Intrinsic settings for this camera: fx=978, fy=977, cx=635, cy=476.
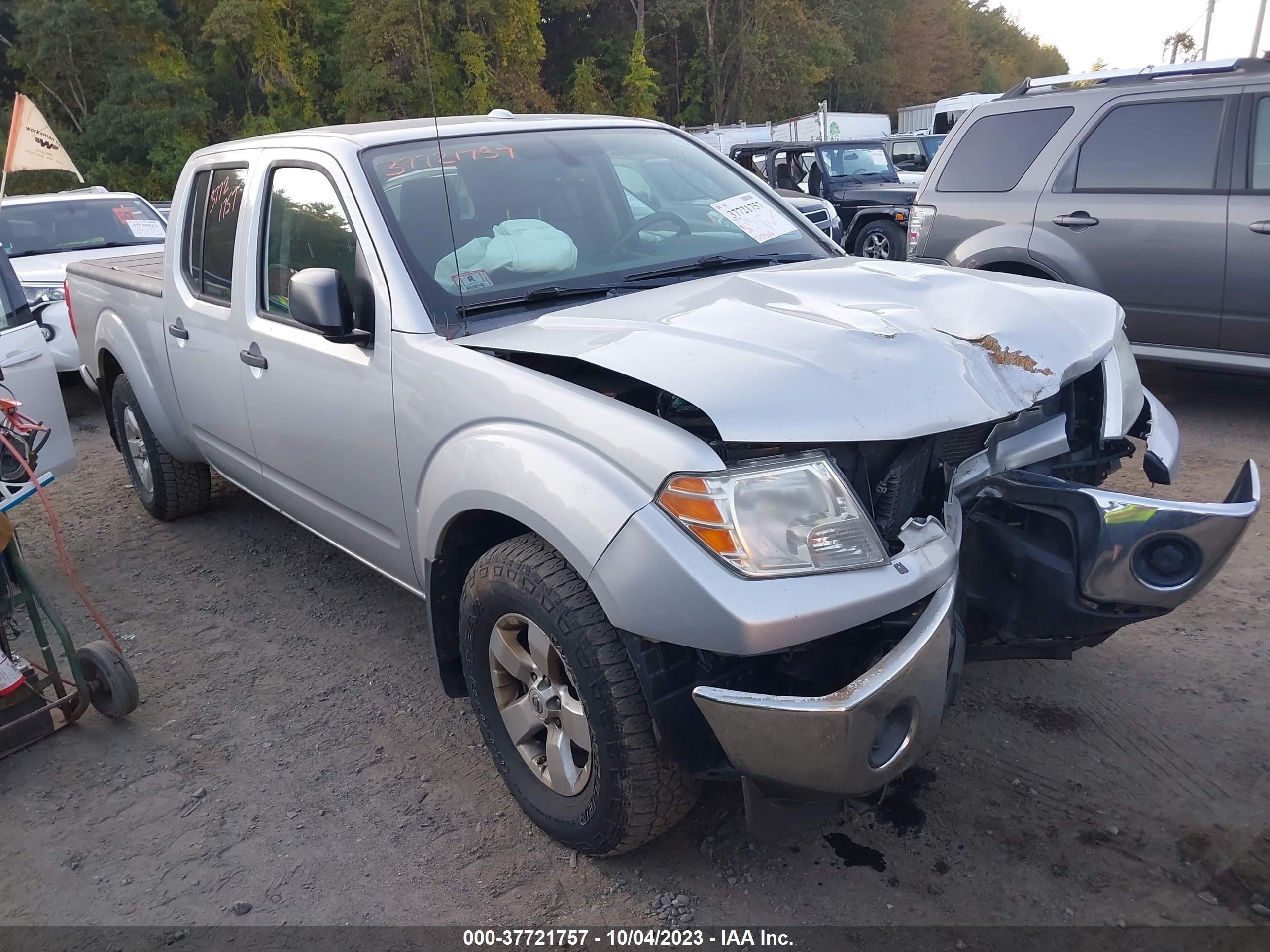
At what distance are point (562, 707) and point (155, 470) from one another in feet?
11.6

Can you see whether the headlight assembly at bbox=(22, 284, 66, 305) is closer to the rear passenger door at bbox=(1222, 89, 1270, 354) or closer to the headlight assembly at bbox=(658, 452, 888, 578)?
the headlight assembly at bbox=(658, 452, 888, 578)

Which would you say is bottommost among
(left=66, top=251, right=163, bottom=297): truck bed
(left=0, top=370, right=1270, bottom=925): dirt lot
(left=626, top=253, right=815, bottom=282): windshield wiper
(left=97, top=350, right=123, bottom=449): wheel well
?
(left=0, top=370, right=1270, bottom=925): dirt lot

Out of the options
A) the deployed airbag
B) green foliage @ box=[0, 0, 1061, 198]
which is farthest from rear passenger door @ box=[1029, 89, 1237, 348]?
green foliage @ box=[0, 0, 1061, 198]

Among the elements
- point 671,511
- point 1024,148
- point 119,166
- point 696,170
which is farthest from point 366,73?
point 671,511

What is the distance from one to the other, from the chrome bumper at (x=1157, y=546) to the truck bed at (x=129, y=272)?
404 centimetres

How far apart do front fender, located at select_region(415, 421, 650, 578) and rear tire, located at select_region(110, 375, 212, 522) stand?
2.91 meters

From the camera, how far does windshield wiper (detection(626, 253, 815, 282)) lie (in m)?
3.15

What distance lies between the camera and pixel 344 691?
356 centimetres

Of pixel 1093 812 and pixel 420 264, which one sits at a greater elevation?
pixel 420 264

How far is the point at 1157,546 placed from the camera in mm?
2250

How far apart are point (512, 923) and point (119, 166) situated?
3285 cm

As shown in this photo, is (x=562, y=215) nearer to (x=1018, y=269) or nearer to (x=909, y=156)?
(x=1018, y=269)

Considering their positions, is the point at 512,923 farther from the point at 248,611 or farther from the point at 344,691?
the point at 248,611

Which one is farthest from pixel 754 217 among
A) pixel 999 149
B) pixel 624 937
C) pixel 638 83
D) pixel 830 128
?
pixel 638 83
